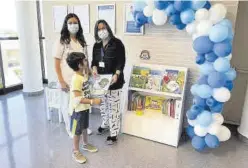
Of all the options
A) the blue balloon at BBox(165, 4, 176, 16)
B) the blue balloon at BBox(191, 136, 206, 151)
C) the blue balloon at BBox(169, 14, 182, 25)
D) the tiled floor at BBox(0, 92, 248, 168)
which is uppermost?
the blue balloon at BBox(165, 4, 176, 16)

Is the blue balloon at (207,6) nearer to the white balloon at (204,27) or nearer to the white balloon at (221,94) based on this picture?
the white balloon at (204,27)

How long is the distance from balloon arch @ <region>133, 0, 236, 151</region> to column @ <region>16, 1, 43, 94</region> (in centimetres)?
257

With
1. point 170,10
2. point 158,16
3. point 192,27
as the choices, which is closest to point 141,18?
point 158,16

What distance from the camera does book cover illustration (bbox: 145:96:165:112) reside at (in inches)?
114

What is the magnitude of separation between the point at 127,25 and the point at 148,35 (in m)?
0.34

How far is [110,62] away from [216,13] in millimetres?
1189

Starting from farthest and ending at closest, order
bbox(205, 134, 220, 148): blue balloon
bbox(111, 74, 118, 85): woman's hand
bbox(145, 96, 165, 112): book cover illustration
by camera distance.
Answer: bbox(145, 96, 165, 112): book cover illustration → bbox(111, 74, 118, 85): woman's hand → bbox(205, 134, 220, 148): blue balloon

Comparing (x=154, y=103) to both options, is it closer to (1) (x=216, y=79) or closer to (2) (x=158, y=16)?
(1) (x=216, y=79)

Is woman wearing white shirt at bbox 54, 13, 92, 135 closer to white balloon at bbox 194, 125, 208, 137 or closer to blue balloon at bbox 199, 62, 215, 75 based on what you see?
blue balloon at bbox 199, 62, 215, 75

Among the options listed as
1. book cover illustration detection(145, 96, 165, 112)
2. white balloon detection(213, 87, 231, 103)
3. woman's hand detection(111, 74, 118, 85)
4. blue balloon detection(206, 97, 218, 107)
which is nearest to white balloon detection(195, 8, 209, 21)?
white balloon detection(213, 87, 231, 103)

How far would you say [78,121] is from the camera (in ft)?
7.36

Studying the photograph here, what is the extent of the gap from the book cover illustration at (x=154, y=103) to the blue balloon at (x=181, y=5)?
3.98 feet

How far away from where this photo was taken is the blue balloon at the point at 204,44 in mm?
2098

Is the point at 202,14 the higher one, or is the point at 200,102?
the point at 202,14
